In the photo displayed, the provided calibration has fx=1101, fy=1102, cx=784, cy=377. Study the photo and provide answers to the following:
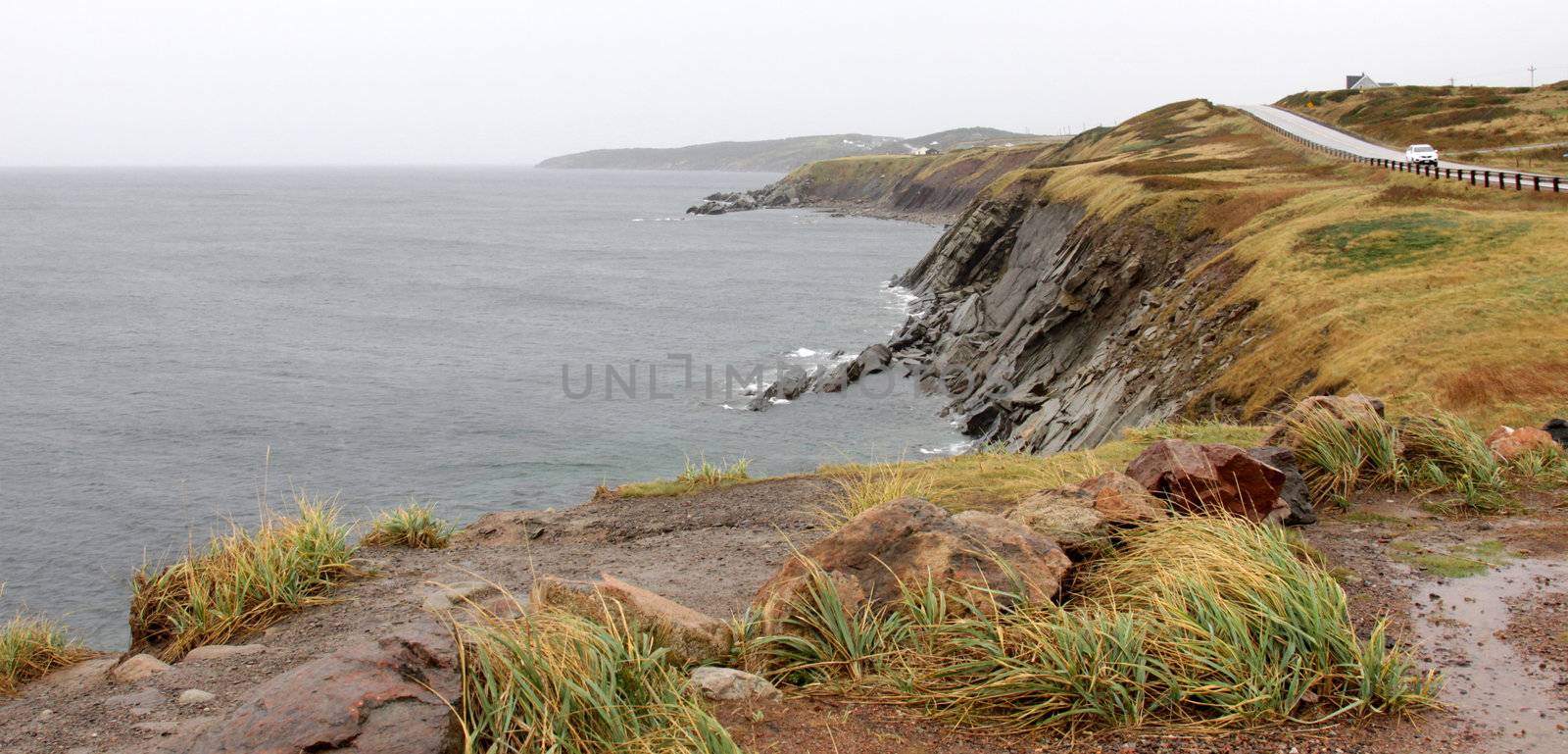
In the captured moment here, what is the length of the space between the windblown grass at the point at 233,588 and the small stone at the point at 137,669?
49 centimetres

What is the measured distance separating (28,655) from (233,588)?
2.09m

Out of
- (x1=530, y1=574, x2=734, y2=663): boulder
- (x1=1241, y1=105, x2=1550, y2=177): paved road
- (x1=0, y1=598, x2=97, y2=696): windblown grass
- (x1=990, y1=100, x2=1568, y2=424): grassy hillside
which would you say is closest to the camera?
(x1=530, y1=574, x2=734, y2=663): boulder

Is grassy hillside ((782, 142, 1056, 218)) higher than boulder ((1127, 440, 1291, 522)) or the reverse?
higher

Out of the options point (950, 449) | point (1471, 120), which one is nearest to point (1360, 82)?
point (1471, 120)

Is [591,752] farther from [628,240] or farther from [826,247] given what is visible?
[628,240]

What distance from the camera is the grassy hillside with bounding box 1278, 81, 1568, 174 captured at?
55938mm

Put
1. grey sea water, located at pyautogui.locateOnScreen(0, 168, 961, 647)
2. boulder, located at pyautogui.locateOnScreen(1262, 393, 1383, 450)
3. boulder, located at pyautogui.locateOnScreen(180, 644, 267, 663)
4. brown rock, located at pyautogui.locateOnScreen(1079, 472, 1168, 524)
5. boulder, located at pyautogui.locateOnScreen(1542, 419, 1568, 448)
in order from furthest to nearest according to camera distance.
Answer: grey sea water, located at pyautogui.locateOnScreen(0, 168, 961, 647) < boulder, located at pyautogui.locateOnScreen(1542, 419, 1568, 448) < boulder, located at pyautogui.locateOnScreen(1262, 393, 1383, 450) < boulder, located at pyautogui.locateOnScreen(180, 644, 267, 663) < brown rock, located at pyautogui.locateOnScreen(1079, 472, 1168, 524)

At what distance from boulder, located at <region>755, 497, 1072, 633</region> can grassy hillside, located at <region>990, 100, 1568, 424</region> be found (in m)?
11.7

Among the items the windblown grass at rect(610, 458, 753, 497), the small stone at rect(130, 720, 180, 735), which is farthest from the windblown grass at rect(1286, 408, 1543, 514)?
the small stone at rect(130, 720, 180, 735)

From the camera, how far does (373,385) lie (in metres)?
44.8

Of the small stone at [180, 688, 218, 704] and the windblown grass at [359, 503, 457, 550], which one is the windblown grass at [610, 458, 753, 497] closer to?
the windblown grass at [359, 503, 457, 550]

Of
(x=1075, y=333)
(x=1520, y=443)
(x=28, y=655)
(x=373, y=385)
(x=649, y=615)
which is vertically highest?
(x=649, y=615)

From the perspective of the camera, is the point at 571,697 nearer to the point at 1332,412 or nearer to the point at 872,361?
the point at 1332,412

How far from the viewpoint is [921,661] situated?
26.7 feet
